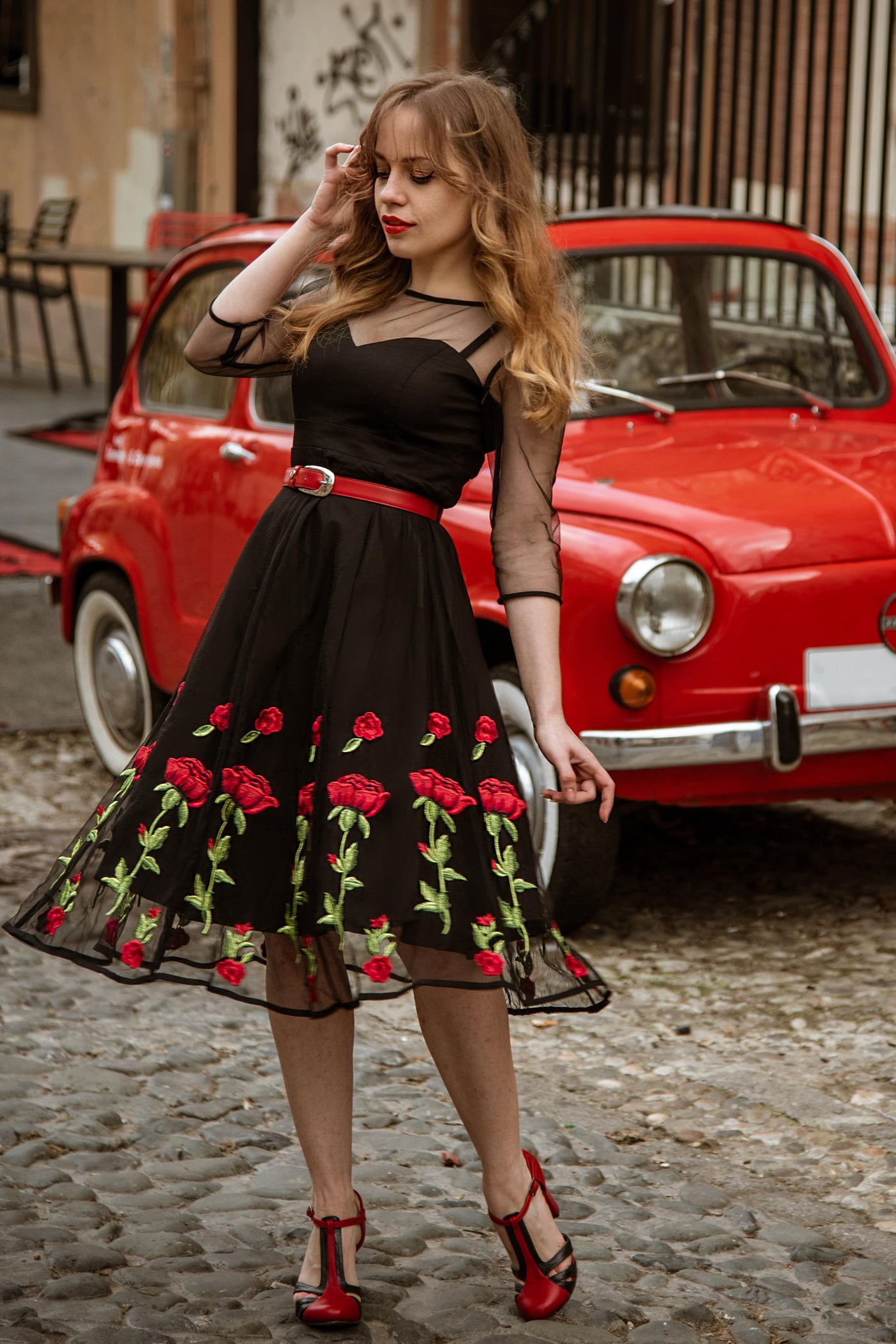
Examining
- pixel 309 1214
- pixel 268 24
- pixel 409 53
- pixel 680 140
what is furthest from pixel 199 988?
pixel 268 24

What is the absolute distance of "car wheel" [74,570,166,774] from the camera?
18.7 ft

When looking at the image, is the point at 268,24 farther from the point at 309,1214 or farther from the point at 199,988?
the point at 309,1214

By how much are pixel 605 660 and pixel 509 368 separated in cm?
157

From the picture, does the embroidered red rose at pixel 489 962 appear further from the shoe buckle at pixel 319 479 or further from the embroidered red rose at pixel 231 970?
the shoe buckle at pixel 319 479

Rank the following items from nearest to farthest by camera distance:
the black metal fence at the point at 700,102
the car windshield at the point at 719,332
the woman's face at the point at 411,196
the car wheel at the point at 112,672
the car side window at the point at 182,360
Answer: the woman's face at the point at 411,196
the car windshield at the point at 719,332
the car side window at the point at 182,360
the car wheel at the point at 112,672
the black metal fence at the point at 700,102

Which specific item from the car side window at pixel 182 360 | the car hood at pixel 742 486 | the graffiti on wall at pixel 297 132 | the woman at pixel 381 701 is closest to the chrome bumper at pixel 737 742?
the car hood at pixel 742 486

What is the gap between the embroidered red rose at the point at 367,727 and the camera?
97.8 inches

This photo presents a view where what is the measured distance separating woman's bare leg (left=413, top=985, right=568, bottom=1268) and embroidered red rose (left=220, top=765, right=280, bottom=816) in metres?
0.35

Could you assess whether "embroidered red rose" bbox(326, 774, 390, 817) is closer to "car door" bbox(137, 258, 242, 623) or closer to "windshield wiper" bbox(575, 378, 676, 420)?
"windshield wiper" bbox(575, 378, 676, 420)

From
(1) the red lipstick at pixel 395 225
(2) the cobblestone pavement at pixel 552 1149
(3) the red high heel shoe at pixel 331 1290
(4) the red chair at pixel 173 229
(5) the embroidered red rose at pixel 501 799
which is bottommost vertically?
(2) the cobblestone pavement at pixel 552 1149

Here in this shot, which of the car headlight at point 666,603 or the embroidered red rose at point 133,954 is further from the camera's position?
the car headlight at point 666,603

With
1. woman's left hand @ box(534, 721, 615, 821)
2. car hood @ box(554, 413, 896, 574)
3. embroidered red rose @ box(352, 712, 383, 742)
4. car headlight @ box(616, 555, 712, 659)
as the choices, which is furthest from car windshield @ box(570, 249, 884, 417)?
embroidered red rose @ box(352, 712, 383, 742)

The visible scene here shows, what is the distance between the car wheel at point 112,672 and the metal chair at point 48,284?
866cm

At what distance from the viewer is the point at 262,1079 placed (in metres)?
3.57
